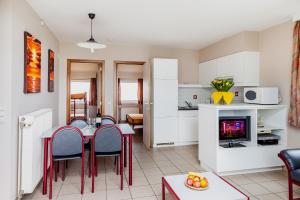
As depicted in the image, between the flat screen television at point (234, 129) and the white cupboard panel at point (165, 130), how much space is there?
1.83m

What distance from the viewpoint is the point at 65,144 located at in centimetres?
267

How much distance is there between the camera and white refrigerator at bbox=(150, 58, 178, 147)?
4.89 m

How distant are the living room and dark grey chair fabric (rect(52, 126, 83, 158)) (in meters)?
0.12

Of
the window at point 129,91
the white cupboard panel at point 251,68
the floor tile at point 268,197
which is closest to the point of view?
the floor tile at point 268,197

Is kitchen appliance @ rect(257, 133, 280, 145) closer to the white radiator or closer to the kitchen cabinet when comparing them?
Answer: the kitchen cabinet

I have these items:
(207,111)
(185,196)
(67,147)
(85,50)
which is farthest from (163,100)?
(185,196)

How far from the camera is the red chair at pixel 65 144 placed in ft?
8.65

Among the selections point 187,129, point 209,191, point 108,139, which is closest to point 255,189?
point 209,191

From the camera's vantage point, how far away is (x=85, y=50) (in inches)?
201

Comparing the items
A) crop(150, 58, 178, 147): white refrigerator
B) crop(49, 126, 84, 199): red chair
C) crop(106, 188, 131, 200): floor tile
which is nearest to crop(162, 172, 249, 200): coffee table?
crop(106, 188, 131, 200): floor tile

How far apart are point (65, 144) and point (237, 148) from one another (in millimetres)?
2629

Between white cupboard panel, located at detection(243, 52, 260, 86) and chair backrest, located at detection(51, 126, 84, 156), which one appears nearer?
chair backrest, located at detection(51, 126, 84, 156)

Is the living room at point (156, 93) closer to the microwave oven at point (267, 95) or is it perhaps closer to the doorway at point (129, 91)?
the microwave oven at point (267, 95)

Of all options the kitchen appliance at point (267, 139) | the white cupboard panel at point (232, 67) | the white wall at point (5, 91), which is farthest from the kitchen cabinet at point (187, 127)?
the white wall at point (5, 91)
